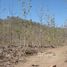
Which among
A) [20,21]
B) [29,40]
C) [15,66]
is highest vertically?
[20,21]

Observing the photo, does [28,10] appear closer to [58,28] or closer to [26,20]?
[26,20]

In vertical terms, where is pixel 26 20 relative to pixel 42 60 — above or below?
above

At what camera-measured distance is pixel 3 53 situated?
248 inches

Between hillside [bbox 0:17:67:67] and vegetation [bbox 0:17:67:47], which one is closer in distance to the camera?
hillside [bbox 0:17:67:67]

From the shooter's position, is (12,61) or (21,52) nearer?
(12,61)

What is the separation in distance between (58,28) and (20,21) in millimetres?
2202

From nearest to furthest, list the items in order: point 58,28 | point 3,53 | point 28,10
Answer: point 3,53 → point 28,10 → point 58,28

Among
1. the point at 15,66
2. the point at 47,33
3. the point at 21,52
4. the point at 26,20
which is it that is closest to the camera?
the point at 15,66

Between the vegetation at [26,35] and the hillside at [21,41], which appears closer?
the hillside at [21,41]

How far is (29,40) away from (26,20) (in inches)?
37.8

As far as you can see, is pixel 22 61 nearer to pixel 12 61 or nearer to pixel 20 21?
pixel 12 61

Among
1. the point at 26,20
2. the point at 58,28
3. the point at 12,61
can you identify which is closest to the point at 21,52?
the point at 12,61

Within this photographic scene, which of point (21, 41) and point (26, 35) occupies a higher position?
point (26, 35)

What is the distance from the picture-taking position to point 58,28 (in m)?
10.9
